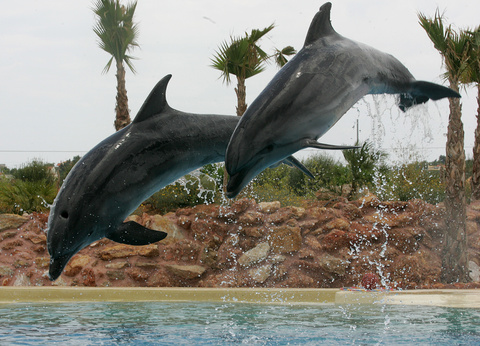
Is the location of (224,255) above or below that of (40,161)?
below

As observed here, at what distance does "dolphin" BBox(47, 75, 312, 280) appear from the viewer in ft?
11.7

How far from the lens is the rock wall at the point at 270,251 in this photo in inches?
373

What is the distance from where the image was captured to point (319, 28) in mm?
3562

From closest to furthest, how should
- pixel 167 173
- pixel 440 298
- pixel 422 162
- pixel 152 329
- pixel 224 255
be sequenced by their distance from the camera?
1. pixel 167 173
2. pixel 152 329
3. pixel 440 298
4. pixel 224 255
5. pixel 422 162

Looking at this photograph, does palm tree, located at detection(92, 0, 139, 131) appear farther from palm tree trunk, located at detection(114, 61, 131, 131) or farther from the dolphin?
the dolphin

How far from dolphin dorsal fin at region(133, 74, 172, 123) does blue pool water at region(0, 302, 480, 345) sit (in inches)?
109

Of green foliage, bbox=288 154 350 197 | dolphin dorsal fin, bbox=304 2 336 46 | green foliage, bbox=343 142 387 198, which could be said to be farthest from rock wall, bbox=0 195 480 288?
dolphin dorsal fin, bbox=304 2 336 46

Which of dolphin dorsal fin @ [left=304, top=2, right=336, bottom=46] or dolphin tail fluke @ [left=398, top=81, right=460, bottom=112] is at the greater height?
dolphin dorsal fin @ [left=304, top=2, right=336, bottom=46]

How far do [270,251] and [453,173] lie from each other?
3.50 metres

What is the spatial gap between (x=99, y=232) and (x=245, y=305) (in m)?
4.79

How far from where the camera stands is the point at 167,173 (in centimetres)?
379

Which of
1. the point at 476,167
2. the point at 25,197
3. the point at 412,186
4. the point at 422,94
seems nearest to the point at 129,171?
the point at 422,94

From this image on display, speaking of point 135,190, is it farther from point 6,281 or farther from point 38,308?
point 6,281

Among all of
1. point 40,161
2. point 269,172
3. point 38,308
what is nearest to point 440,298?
point 38,308
